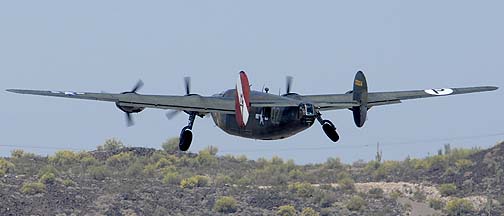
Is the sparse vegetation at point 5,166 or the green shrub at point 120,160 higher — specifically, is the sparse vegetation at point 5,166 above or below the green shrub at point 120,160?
below

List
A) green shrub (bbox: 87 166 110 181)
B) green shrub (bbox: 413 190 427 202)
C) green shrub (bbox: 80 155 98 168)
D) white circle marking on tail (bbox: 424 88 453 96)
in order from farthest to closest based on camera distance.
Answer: green shrub (bbox: 80 155 98 168) < green shrub (bbox: 413 190 427 202) < green shrub (bbox: 87 166 110 181) < white circle marking on tail (bbox: 424 88 453 96)

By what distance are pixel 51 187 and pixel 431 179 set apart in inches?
1801

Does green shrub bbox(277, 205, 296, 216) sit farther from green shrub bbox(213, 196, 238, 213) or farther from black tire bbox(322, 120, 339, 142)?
black tire bbox(322, 120, 339, 142)

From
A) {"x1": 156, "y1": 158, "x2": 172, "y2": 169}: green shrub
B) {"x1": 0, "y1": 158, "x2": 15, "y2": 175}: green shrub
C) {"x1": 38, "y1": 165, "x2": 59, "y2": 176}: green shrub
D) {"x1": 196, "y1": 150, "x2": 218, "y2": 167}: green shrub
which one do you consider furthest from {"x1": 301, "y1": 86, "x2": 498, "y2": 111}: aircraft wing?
{"x1": 196, "y1": 150, "x2": 218, "y2": 167}: green shrub

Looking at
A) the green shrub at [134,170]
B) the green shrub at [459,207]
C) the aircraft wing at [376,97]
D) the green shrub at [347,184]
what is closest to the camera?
the aircraft wing at [376,97]

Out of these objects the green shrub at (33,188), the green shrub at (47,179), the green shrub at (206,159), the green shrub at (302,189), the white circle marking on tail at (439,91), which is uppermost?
the green shrub at (206,159)

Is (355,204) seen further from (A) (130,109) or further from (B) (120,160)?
(A) (130,109)

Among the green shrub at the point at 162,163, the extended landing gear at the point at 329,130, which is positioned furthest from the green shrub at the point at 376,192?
the extended landing gear at the point at 329,130

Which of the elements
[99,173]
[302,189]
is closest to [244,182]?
[302,189]

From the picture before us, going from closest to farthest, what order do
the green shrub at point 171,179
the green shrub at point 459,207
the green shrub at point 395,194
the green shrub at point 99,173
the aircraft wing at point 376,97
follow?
the aircraft wing at point 376,97
the green shrub at point 459,207
the green shrub at point 99,173
the green shrub at point 395,194
the green shrub at point 171,179

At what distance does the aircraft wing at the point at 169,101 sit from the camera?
91.4 metres

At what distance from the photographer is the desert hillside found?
15038cm

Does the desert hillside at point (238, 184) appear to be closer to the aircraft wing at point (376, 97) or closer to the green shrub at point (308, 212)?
the green shrub at point (308, 212)

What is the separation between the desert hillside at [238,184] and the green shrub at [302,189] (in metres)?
0.16
